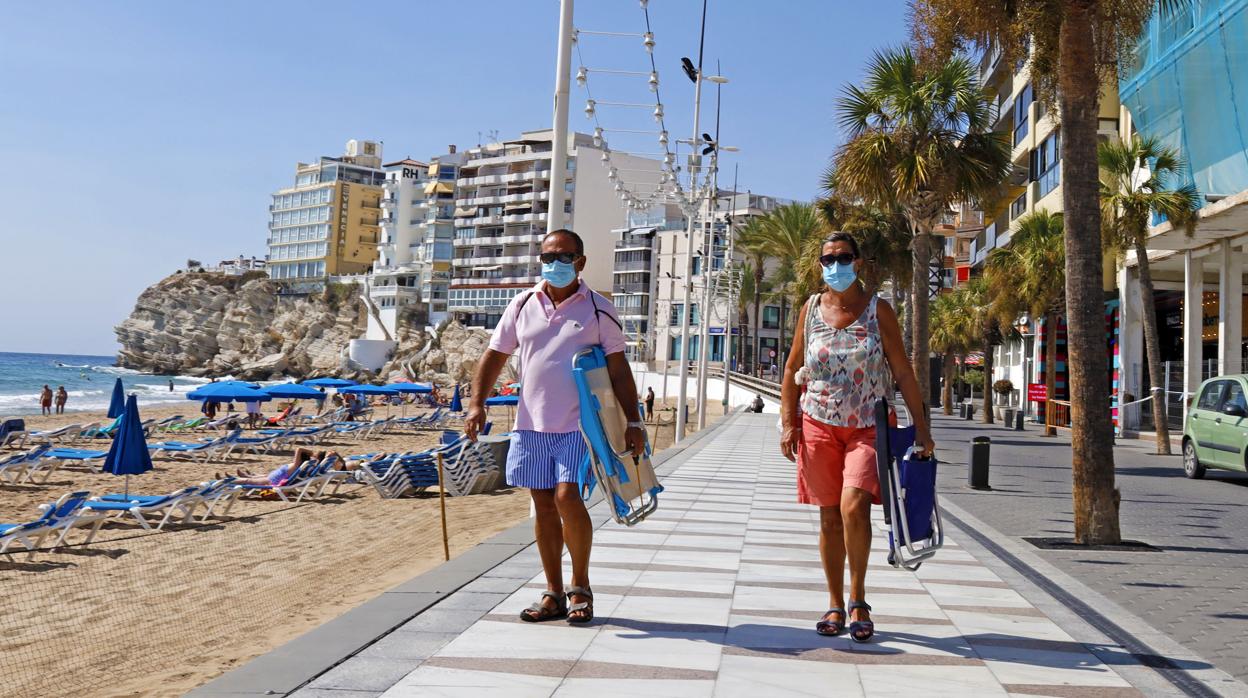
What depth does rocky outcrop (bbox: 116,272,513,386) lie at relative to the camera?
104 metres

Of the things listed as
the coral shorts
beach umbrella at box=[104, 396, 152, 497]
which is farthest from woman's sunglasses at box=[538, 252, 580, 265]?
beach umbrella at box=[104, 396, 152, 497]

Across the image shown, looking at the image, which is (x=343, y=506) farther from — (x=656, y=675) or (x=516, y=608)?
(x=656, y=675)

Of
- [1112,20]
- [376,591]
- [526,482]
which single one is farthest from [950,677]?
[1112,20]

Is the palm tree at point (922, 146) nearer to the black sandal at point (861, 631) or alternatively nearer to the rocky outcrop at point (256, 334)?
the black sandal at point (861, 631)

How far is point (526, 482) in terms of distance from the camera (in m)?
5.22

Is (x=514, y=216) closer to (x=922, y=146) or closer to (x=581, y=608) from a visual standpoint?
(x=922, y=146)

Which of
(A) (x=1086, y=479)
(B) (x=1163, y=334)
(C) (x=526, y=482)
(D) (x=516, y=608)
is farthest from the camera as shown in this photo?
(B) (x=1163, y=334)

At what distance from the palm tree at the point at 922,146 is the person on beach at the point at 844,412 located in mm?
15596

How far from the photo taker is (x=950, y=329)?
49812mm

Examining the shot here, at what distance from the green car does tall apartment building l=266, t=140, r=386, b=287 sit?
118472 mm

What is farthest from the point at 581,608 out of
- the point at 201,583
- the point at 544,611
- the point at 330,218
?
the point at 330,218

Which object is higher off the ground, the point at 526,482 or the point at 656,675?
the point at 526,482

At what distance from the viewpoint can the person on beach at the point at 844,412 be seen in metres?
5.05

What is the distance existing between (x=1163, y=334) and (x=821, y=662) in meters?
39.3
